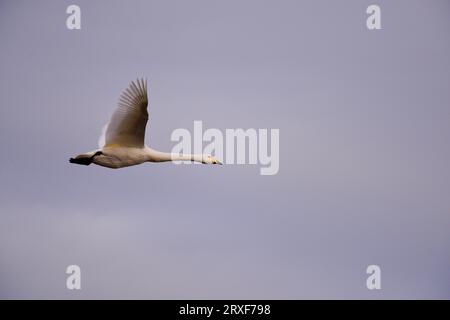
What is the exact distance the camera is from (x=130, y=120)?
17.3 m

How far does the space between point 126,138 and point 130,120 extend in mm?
528

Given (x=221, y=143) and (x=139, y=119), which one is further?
(x=221, y=143)

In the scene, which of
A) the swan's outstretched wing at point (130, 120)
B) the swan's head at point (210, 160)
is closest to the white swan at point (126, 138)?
the swan's outstretched wing at point (130, 120)

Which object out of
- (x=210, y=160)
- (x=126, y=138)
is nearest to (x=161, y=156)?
(x=126, y=138)

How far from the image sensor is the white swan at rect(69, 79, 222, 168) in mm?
17109

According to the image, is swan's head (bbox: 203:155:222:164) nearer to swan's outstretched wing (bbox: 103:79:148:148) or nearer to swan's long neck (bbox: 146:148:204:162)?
swan's long neck (bbox: 146:148:204:162)

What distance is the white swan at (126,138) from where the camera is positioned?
17.1m

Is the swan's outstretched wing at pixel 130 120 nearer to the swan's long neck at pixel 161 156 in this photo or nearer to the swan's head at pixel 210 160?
the swan's long neck at pixel 161 156

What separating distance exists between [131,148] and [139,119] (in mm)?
904

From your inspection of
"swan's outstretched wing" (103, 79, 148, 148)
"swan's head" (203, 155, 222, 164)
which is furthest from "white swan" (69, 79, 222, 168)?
"swan's head" (203, 155, 222, 164)
